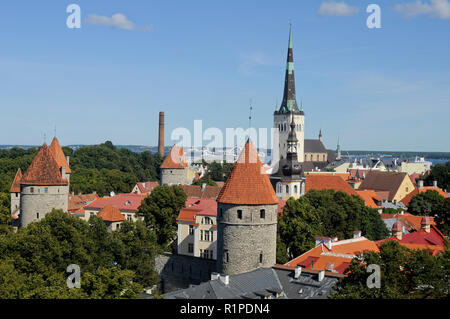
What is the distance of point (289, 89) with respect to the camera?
342ft

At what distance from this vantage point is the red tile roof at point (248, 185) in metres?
29.7

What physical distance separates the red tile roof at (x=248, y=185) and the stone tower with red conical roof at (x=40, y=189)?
19.2 meters

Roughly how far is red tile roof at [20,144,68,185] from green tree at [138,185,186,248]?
6703 mm

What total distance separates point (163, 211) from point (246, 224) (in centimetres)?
1743

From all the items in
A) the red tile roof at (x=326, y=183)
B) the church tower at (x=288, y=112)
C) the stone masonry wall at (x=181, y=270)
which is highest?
the church tower at (x=288, y=112)

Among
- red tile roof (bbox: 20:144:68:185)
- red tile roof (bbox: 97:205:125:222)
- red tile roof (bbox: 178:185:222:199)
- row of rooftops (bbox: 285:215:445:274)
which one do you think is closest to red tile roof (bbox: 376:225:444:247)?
row of rooftops (bbox: 285:215:445:274)

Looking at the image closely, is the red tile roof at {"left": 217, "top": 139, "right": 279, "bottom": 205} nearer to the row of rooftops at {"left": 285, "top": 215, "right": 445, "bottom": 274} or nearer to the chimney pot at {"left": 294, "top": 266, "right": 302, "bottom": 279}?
the chimney pot at {"left": 294, "top": 266, "right": 302, "bottom": 279}

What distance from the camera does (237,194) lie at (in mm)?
29828

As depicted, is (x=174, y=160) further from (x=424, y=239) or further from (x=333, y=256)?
(x=333, y=256)

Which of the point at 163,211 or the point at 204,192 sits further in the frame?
the point at 204,192

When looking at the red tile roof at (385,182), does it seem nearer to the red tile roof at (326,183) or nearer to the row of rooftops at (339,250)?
the red tile roof at (326,183)

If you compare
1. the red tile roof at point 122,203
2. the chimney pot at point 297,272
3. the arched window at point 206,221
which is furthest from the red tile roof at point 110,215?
the chimney pot at point 297,272

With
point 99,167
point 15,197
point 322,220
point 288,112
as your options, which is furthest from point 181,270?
point 99,167
